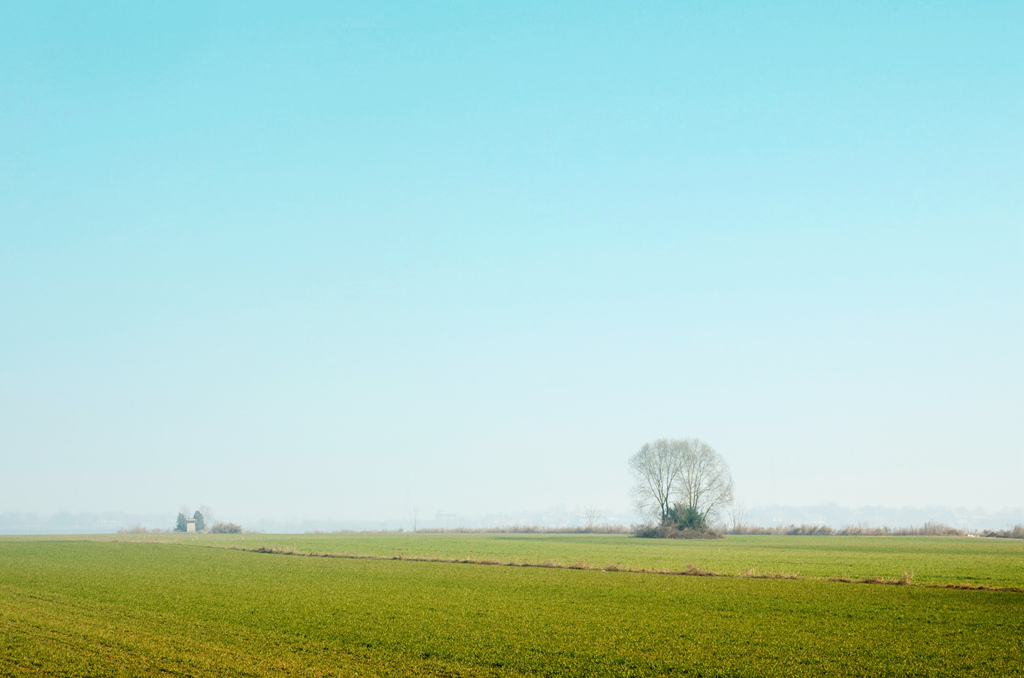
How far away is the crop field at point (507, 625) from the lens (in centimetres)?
1123

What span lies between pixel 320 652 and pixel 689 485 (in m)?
64.4

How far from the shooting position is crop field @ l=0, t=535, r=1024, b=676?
1123 cm

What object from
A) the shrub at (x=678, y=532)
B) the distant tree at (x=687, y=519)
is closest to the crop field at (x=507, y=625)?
the shrub at (x=678, y=532)

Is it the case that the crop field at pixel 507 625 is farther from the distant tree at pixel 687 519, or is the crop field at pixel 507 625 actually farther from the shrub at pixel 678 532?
the distant tree at pixel 687 519

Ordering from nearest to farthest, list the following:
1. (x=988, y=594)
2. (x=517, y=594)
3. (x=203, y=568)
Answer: (x=988, y=594), (x=517, y=594), (x=203, y=568)

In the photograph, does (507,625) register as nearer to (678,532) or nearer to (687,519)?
(678,532)

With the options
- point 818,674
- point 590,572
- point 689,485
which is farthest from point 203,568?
point 689,485

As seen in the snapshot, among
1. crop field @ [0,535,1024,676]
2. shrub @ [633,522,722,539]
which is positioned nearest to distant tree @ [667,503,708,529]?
shrub @ [633,522,722,539]

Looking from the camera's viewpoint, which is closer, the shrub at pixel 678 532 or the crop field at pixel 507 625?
the crop field at pixel 507 625

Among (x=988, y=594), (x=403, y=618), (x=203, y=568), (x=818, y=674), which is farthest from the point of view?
(x=203, y=568)

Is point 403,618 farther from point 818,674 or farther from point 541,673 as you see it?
point 818,674

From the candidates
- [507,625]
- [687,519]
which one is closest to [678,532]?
Answer: [687,519]

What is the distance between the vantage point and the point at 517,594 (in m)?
19.8

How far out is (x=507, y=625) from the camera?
14.7 meters
